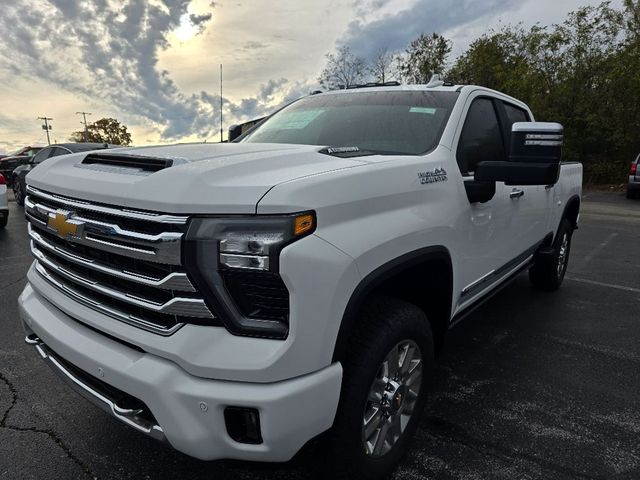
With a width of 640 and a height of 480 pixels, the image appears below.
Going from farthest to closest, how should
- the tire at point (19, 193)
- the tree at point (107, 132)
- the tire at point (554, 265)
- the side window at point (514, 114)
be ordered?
the tree at point (107, 132), the tire at point (19, 193), the tire at point (554, 265), the side window at point (514, 114)

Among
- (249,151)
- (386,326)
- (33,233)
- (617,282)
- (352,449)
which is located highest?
(249,151)

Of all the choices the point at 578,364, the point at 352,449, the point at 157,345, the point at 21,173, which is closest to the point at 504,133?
the point at 578,364

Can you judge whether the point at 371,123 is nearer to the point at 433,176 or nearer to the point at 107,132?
the point at 433,176

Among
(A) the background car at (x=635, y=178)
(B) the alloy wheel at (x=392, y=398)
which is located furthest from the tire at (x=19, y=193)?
(A) the background car at (x=635, y=178)

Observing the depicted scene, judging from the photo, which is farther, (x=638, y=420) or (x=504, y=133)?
(x=504, y=133)

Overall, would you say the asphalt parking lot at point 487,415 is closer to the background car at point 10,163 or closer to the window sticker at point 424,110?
the window sticker at point 424,110

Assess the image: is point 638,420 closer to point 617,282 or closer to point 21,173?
point 617,282

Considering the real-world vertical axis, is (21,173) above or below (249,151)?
below

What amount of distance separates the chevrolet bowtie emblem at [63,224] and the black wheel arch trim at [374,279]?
1129 millimetres

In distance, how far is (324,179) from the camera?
1.79m

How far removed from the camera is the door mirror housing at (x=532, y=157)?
2365 mm

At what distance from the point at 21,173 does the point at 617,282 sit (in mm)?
13483

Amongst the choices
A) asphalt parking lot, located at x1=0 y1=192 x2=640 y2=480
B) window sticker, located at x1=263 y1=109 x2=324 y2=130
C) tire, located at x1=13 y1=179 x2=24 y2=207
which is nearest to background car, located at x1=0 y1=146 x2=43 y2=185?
tire, located at x1=13 y1=179 x2=24 y2=207

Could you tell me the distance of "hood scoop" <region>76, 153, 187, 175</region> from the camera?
1938 millimetres
